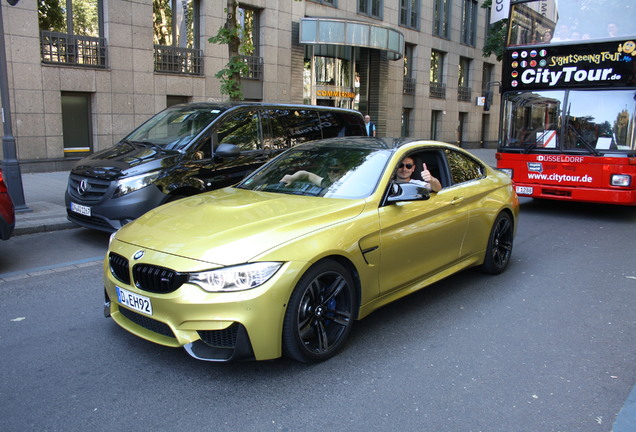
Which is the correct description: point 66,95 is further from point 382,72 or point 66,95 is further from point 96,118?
point 382,72

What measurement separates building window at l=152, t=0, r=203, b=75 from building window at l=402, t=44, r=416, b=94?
44.0ft

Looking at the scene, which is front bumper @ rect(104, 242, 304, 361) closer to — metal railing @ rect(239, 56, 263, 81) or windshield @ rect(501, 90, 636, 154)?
windshield @ rect(501, 90, 636, 154)

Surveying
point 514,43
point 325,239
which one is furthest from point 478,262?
point 514,43

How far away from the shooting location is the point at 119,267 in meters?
3.72

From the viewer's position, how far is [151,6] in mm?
16031

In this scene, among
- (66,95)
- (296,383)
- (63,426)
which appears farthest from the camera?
(66,95)

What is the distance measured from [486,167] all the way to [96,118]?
1259 cm

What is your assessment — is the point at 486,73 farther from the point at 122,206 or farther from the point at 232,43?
the point at 122,206

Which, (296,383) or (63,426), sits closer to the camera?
(63,426)

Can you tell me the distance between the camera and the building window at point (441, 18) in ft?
96.8

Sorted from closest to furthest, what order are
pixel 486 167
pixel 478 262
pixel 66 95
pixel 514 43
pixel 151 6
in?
pixel 478 262 → pixel 486 167 → pixel 514 43 → pixel 66 95 → pixel 151 6

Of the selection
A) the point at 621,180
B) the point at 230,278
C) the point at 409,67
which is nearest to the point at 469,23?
the point at 409,67

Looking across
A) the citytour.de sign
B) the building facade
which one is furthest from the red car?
the citytour.de sign

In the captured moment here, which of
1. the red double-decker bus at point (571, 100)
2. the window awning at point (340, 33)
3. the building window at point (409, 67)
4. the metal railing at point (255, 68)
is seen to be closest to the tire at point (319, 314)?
the red double-decker bus at point (571, 100)
